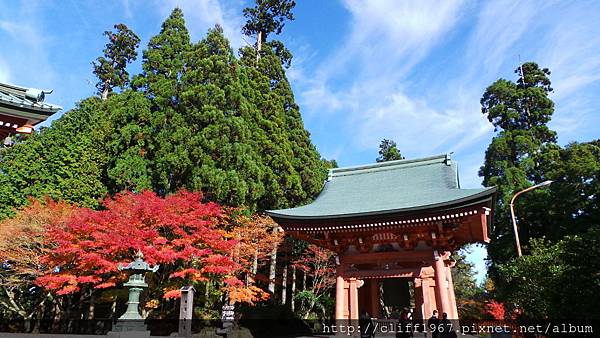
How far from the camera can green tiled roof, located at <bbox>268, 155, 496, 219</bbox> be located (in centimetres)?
991

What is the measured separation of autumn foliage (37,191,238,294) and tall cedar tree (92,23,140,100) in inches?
787

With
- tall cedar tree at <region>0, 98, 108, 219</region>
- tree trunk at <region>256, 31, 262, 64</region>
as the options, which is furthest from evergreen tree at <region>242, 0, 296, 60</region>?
tall cedar tree at <region>0, 98, 108, 219</region>

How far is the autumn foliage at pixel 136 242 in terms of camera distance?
42.1 ft

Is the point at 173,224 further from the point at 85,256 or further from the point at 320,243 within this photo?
the point at 320,243

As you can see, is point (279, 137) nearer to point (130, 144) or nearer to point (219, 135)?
point (219, 135)

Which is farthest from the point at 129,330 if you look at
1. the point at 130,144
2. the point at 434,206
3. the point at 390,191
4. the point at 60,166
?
the point at 60,166

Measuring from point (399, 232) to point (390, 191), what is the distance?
2237 mm

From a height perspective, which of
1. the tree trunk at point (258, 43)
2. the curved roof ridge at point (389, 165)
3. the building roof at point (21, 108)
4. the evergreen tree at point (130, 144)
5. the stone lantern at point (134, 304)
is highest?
the tree trunk at point (258, 43)

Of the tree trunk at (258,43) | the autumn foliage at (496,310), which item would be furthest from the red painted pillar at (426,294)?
the tree trunk at (258,43)

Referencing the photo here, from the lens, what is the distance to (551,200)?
22.8m

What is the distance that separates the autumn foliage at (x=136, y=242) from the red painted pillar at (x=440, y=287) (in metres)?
6.89

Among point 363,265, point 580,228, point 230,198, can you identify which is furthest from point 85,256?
point 580,228

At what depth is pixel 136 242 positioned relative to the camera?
12.7 metres

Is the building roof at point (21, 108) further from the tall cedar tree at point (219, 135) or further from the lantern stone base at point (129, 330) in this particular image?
the tall cedar tree at point (219, 135)
